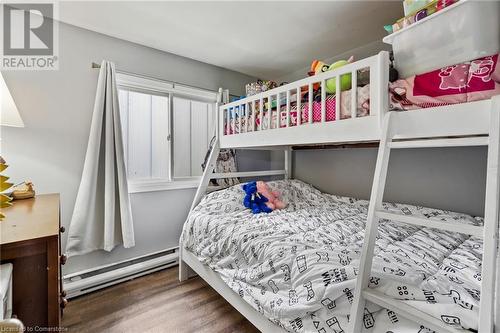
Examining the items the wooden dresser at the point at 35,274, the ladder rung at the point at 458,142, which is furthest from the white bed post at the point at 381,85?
the wooden dresser at the point at 35,274

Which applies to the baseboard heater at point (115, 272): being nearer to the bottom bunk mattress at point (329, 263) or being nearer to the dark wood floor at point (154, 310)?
the dark wood floor at point (154, 310)

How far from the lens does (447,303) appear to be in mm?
765

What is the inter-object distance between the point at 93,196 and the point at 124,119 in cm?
81

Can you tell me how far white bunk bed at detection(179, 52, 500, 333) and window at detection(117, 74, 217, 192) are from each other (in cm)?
99

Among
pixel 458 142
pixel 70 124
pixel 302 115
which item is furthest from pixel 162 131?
pixel 458 142

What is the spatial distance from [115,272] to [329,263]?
76.6 inches

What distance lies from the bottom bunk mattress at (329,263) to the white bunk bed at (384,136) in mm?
76

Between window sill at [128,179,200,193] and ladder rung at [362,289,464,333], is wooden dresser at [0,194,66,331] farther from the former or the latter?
window sill at [128,179,200,193]

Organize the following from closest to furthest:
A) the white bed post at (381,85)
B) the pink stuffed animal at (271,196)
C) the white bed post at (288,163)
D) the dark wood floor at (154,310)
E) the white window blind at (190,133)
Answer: the white bed post at (381,85)
the dark wood floor at (154,310)
the pink stuffed animal at (271,196)
the white window blind at (190,133)
the white bed post at (288,163)

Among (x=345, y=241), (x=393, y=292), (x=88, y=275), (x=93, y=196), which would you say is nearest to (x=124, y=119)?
(x=93, y=196)

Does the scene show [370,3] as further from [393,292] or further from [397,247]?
[393,292]

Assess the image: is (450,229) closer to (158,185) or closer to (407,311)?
(407,311)

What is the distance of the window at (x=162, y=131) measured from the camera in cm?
232
